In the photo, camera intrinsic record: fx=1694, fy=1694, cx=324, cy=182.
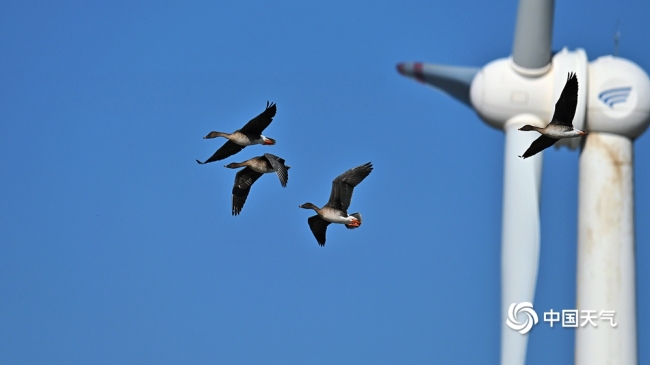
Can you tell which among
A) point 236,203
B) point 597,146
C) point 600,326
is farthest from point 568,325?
point 236,203

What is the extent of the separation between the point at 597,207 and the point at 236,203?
1420 cm

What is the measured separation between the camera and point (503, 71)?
43000mm

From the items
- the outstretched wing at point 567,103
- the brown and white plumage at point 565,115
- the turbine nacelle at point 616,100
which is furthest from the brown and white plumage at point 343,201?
the turbine nacelle at point 616,100

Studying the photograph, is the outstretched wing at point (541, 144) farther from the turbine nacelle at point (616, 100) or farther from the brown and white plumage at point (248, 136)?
the turbine nacelle at point (616, 100)

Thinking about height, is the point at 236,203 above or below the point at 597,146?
below

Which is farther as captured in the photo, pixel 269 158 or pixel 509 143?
pixel 509 143

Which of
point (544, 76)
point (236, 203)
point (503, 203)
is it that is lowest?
point (236, 203)

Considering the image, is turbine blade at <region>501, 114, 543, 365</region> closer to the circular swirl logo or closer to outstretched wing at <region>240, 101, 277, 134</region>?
the circular swirl logo

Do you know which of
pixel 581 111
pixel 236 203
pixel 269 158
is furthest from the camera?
pixel 581 111

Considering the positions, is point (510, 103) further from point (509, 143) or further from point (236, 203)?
point (236, 203)

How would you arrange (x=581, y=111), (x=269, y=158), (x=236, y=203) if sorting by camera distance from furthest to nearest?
(x=581, y=111) < (x=236, y=203) < (x=269, y=158)

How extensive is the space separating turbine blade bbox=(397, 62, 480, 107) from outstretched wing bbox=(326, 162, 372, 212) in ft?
49.2

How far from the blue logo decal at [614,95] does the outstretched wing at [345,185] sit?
14599 mm

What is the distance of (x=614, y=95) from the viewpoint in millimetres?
42531
